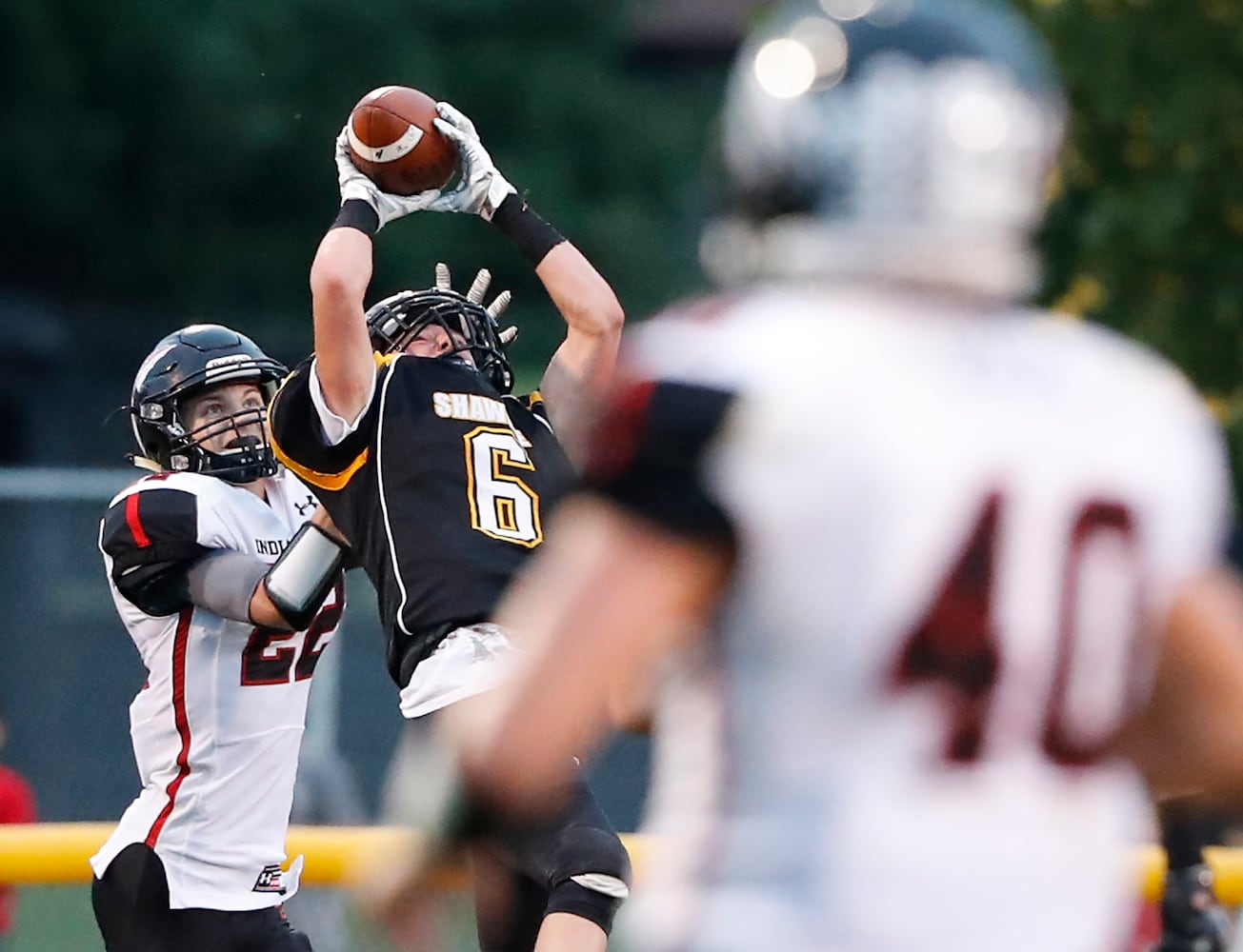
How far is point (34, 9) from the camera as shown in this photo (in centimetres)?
1788

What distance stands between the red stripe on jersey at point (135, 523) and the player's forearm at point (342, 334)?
0.45m

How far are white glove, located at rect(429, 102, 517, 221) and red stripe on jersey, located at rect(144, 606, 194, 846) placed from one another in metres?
1.11

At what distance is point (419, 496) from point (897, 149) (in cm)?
289

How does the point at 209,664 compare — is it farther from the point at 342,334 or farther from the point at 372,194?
the point at 372,194

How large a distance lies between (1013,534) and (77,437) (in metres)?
11.9

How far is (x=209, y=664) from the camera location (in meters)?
4.85

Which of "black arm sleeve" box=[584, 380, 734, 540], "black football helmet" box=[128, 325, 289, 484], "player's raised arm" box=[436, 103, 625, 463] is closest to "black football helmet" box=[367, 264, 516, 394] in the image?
A: "player's raised arm" box=[436, 103, 625, 463]

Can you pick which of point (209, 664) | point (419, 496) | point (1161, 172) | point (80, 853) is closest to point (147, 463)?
point (209, 664)

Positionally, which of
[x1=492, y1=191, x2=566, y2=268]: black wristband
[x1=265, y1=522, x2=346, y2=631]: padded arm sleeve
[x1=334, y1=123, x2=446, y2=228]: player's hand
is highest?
Result: [x1=334, y1=123, x2=446, y2=228]: player's hand

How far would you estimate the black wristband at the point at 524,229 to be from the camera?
5402 millimetres

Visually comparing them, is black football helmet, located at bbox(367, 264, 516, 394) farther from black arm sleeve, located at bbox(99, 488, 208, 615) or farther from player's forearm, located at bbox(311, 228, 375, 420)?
black arm sleeve, located at bbox(99, 488, 208, 615)

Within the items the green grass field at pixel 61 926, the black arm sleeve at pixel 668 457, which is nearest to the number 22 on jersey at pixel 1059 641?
the black arm sleeve at pixel 668 457

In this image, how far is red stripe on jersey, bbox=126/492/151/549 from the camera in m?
4.78

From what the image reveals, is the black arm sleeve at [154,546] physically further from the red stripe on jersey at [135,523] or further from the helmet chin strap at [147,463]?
the helmet chin strap at [147,463]
